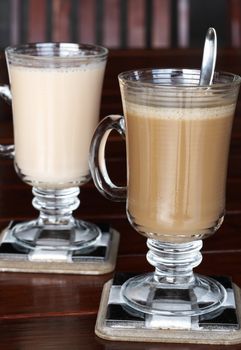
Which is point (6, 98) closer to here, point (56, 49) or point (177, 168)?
point (56, 49)

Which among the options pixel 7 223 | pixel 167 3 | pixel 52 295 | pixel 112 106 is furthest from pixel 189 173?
pixel 167 3

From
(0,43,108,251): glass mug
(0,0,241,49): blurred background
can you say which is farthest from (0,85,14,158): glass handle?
(0,0,241,49): blurred background

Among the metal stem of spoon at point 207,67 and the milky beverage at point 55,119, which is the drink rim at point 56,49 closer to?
the milky beverage at point 55,119

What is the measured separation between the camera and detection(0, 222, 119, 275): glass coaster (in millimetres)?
773

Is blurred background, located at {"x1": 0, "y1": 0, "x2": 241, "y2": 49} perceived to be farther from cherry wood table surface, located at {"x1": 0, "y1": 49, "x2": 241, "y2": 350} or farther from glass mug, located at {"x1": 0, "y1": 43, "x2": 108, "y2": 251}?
glass mug, located at {"x1": 0, "y1": 43, "x2": 108, "y2": 251}

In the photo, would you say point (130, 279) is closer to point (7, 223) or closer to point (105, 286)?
point (105, 286)

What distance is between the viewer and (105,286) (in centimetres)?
73

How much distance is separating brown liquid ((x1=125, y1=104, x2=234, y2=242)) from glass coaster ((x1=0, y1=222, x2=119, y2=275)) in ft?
0.30

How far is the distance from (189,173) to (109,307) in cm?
12

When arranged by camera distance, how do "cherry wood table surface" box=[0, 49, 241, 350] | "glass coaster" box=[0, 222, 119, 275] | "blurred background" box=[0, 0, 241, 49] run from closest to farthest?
"cherry wood table surface" box=[0, 49, 241, 350], "glass coaster" box=[0, 222, 119, 275], "blurred background" box=[0, 0, 241, 49]

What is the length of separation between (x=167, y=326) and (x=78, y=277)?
14cm

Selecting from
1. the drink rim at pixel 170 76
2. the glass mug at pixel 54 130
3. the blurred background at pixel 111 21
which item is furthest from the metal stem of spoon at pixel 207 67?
the blurred background at pixel 111 21

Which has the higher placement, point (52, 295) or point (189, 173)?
point (189, 173)

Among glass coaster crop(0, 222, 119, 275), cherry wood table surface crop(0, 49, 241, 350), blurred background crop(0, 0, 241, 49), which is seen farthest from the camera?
blurred background crop(0, 0, 241, 49)
